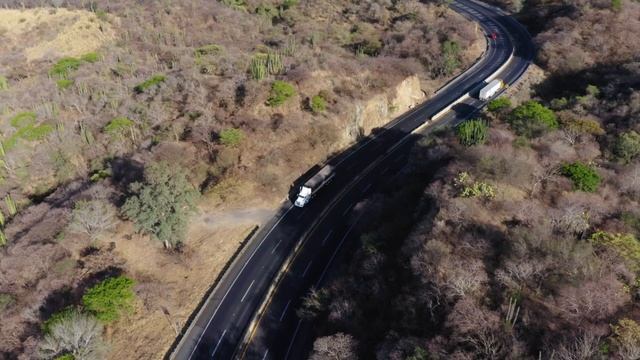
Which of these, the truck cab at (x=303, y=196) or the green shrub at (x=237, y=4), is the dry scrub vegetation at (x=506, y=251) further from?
the green shrub at (x=237, y=4)

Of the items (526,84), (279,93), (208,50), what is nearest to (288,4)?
(208,50)

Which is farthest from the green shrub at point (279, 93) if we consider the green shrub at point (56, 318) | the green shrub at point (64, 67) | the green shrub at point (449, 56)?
the green shrub at point (64, 67)

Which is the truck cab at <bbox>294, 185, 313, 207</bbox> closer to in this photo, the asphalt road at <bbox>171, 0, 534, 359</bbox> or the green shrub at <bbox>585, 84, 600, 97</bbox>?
the asphalt road at <bbox>171, 0, 534, 359</bbox>

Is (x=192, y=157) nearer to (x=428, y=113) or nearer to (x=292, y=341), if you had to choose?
(x=292, y=341)

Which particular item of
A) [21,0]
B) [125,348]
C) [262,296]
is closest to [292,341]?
[262,296]

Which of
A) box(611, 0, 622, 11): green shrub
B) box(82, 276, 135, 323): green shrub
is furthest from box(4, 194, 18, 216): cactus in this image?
box(611, 0, 622, 11): green shrub
